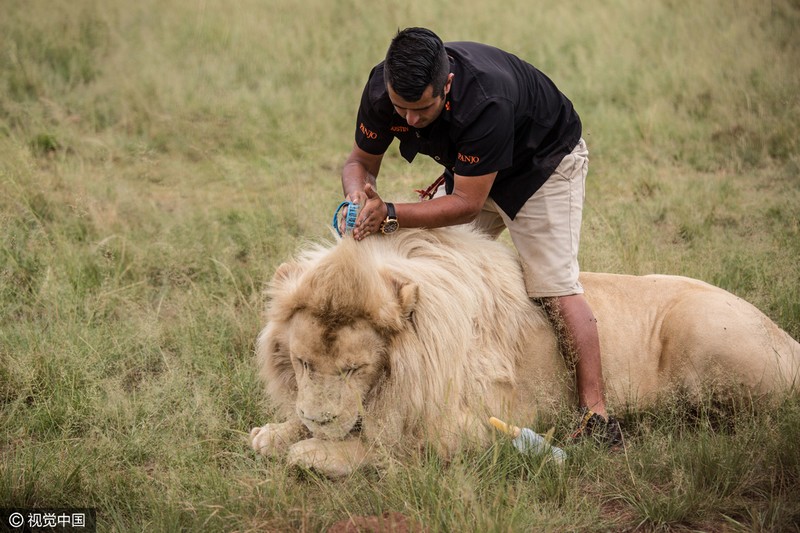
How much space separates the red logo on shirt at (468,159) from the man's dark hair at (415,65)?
0.31 m

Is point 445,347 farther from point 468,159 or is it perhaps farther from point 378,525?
point 378,525

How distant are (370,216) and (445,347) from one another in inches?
27.5

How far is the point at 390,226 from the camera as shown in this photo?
12.6 feet

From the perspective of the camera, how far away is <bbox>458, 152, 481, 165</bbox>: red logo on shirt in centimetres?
381

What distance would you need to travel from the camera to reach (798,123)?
8.55 meters

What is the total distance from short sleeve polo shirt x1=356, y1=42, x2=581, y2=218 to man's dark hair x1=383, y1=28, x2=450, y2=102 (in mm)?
194

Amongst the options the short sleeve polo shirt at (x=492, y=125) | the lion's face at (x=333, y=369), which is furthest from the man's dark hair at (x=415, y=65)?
the lion's face at (x=333, y=369)

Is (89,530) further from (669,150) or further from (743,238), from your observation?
(669,150)

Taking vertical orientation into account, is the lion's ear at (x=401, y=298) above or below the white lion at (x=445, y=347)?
above

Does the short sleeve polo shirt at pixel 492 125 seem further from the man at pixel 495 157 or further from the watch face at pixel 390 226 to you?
the watch face at pixel 390 226

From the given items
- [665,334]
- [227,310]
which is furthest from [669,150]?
[227,310]

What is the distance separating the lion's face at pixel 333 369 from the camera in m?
3.51

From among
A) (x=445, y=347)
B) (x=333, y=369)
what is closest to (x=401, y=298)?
(x=445, y=347)

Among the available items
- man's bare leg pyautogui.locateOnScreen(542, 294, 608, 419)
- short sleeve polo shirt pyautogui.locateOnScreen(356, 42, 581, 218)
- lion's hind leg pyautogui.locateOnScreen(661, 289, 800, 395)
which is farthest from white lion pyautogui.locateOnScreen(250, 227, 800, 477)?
short sleeve polo shirt pyautogui.locateOnScreen(356, 42, 581, 218)
